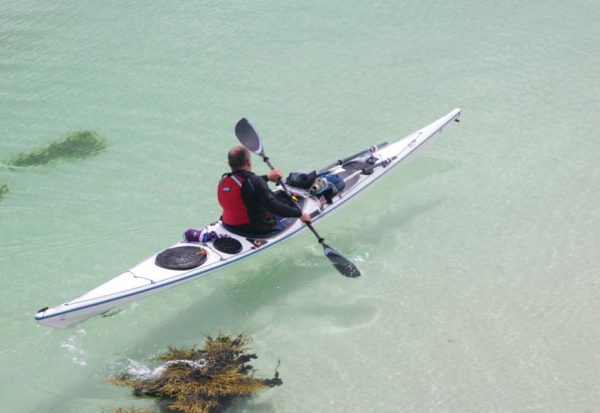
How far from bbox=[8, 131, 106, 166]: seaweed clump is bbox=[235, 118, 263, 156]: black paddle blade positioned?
2.53m

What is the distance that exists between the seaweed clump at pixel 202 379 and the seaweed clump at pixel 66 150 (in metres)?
3.77

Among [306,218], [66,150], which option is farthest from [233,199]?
[66,150]

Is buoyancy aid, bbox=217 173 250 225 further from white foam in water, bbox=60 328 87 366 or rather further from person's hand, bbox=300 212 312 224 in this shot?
white foam in water, bbox=60 328 87 366

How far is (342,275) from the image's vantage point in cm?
673

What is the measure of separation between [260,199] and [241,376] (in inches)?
57.1

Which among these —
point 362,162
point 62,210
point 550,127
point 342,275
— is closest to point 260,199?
point 342,275

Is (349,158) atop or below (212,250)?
atop

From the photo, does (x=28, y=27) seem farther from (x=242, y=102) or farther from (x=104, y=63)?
(x=242, y=102)

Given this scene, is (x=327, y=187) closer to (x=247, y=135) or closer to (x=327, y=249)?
(x=327, y=249)

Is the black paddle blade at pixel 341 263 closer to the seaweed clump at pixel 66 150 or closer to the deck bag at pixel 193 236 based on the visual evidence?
the deck bag at pixel 193 236

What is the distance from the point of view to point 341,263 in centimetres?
653

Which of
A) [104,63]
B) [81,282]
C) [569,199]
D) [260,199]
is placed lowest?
Result: [569,199]

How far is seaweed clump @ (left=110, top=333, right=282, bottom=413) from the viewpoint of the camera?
5.30 m

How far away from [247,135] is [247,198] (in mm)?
1125
